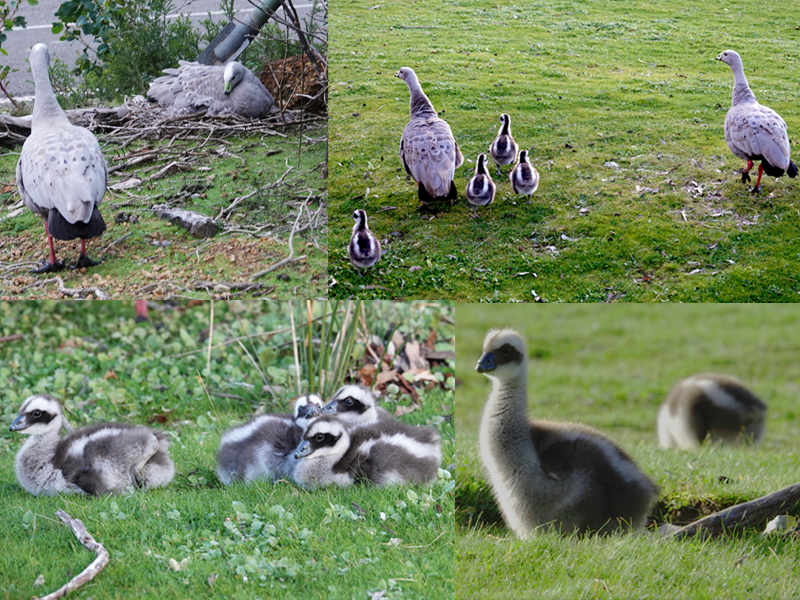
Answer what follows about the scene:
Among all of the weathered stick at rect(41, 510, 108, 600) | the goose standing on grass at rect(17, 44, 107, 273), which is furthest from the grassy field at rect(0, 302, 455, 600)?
the goose standing on grass at rect(17, 44, 107, 273)

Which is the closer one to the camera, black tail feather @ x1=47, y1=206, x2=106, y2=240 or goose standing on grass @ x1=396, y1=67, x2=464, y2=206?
black tail feather @ x1=47, y1=206, x2=106, y2=240

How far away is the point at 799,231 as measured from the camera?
29.0 ft

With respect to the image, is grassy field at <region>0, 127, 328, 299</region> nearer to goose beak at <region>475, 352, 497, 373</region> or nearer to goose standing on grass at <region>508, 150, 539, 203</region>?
goose standing on grass at <region>508, 150, 539, 203</region>

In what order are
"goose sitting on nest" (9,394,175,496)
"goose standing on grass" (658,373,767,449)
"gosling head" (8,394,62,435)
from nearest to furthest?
"goose sitting on nest" (9,394,175,496)
"gosling head" (8,394,62,435)
"goose standing on grass" (658,373,767,449)

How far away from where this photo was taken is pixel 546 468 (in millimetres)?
3771

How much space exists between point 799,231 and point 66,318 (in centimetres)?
870

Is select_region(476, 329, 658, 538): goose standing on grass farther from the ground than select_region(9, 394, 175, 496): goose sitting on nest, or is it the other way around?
select_region(476, 329, 658, 538): goose standing on grass

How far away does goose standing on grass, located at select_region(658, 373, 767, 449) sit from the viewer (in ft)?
22.5

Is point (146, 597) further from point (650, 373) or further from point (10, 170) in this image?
point (10, 170)

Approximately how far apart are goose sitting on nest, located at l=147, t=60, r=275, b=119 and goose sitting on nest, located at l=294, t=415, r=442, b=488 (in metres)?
5.67

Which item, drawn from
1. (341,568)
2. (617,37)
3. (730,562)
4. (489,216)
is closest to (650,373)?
(489,216)

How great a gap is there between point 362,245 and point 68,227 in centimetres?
299

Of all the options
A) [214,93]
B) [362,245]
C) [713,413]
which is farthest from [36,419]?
[713,413]

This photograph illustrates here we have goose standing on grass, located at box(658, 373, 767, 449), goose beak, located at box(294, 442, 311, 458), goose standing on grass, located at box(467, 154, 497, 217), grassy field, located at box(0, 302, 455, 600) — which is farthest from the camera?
goose standing on grass, located at box(467, 154, 497, 217)
